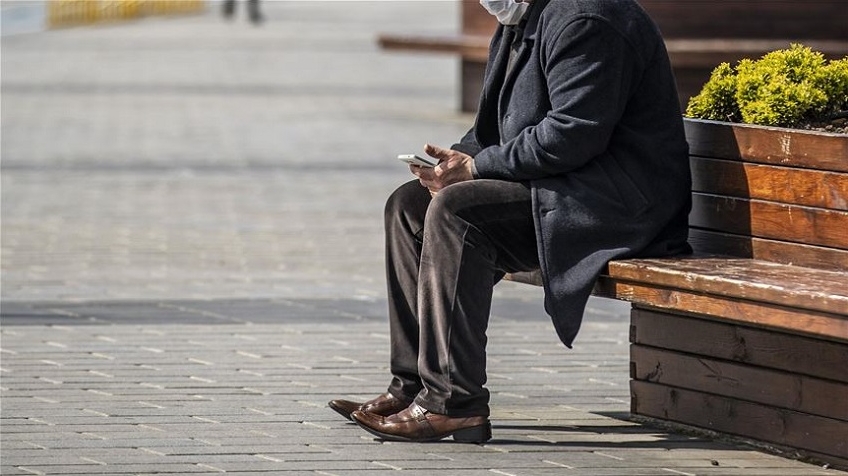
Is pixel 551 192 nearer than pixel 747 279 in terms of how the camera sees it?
No

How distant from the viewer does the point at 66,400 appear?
5121 mm

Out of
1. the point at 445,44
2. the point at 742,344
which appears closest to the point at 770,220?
the point at 742,344

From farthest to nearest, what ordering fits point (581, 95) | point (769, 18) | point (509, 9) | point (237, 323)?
point (769, 18)
point (237, 323)
point (509, 9)
point (581, 95)

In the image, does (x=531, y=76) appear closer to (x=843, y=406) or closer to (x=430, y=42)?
(x=843, y=406)

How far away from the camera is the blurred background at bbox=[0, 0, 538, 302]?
25.0ft

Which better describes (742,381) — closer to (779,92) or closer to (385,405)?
(779,92)

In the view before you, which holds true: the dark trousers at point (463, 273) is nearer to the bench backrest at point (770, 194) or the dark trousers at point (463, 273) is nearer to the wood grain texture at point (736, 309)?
the wood grain texture at point (736, 309)

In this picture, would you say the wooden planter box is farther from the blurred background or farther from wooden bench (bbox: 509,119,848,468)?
the blurred background

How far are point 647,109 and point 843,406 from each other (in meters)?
0.98

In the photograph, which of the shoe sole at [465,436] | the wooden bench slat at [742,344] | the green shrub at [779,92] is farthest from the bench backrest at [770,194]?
the shoe sole at [465,436]

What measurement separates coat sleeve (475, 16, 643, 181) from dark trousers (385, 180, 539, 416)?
0.14 m

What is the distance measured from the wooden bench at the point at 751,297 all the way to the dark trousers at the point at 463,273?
0.29 metres

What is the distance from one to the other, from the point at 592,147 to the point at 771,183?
0.54 m

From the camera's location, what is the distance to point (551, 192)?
177 inches
